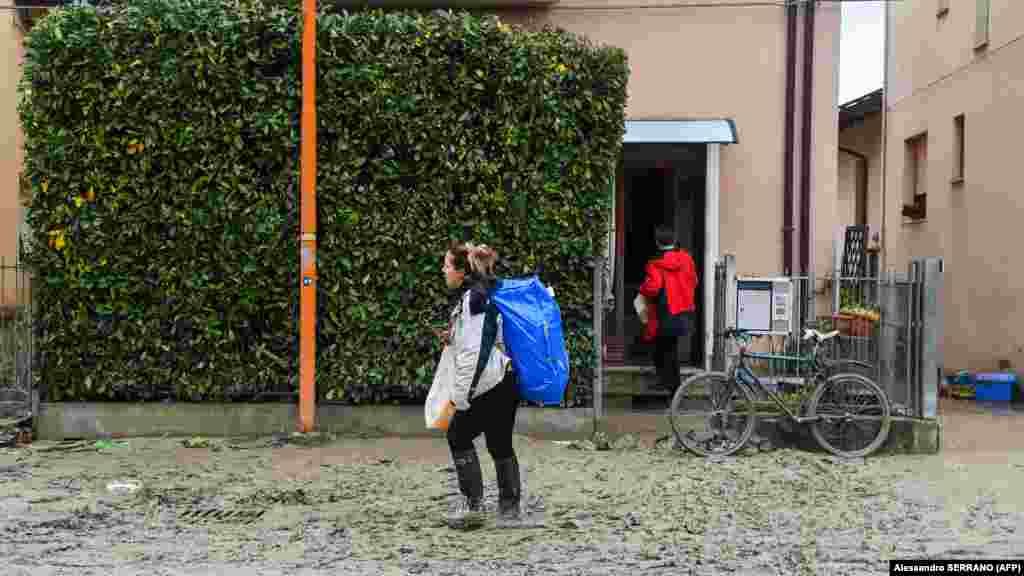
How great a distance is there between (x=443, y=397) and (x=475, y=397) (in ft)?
0.83

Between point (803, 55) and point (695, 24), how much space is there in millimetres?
1305

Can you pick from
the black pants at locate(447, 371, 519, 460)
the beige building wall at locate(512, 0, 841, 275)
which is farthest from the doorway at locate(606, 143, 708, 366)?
the black pants at locate(447, 371, 519, 460)

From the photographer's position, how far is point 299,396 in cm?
1061

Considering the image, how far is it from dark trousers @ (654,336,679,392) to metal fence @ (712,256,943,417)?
1163mm

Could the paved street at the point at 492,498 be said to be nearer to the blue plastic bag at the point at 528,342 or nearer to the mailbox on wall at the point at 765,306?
the blue plastic bag at the point at 528,342

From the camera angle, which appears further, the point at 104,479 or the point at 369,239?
the point at 369,239

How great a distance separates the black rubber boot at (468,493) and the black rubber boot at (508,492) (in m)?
0.13

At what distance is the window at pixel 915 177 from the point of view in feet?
66.4

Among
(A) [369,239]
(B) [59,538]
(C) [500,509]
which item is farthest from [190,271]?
(C) [500,509]

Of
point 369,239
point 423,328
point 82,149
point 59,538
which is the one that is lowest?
point 59,538

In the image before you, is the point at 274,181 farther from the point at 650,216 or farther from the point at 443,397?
the point at 650,216

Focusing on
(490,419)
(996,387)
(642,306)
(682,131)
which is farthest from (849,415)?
(996,387)

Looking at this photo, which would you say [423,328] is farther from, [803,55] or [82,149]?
[803,55]

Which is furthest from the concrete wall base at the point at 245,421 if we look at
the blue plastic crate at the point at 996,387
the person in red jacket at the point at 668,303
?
the blue plastic crate at the point at 996,387
